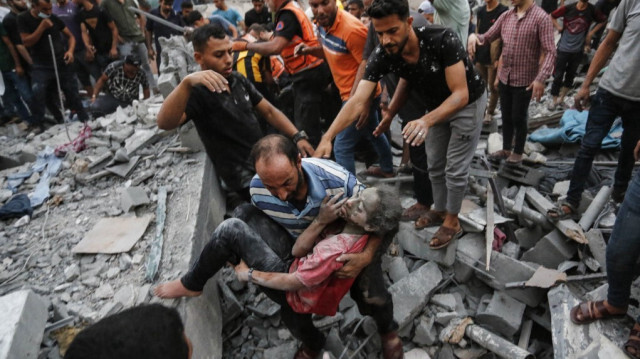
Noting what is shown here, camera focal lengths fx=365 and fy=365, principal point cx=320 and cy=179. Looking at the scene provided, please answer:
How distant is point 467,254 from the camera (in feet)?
10.8

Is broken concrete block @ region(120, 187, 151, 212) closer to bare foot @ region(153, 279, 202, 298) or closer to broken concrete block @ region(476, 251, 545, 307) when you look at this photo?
bare foot @ region(153, 279, 202, 298)

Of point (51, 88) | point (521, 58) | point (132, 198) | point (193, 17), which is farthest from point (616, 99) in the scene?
point (51, 88)

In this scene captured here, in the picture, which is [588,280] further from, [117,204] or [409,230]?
[117,204]

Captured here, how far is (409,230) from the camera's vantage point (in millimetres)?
3502

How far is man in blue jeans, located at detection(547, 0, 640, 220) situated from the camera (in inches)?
110

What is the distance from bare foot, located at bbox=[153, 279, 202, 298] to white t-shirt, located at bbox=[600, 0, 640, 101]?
3.54 metres

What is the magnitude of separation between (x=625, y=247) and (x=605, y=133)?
1.47 m

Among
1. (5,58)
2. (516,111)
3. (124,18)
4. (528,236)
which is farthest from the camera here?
(124,18)

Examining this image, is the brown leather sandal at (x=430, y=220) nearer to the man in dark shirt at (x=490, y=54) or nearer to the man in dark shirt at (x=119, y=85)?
the man in dark shirt at (x=490, y=54)

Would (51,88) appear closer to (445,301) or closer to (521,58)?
(445,301)

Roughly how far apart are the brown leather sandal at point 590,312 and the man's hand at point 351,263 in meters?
1.58

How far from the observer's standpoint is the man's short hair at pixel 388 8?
7.39 ft

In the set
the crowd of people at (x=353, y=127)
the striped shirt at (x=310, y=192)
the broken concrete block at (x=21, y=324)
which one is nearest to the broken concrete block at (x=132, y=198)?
the crowd of people at (x=353, y=127)

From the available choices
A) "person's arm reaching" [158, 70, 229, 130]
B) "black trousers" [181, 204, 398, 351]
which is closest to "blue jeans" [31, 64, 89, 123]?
"person's arm reaching" [158, 70, 229, 130]
